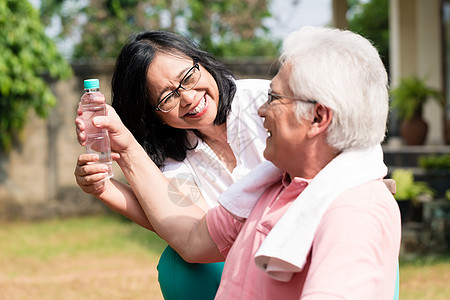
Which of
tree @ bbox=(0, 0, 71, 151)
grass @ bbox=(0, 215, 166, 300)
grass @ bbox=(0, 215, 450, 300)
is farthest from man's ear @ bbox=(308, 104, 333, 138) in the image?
tree @ bbox=(0, 0, 71, 151)

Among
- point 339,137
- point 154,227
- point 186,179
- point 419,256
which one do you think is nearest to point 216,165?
point 186,179

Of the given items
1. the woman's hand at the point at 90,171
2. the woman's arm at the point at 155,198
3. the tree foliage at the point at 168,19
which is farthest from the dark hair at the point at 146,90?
the tree foliage at the point at 168,19

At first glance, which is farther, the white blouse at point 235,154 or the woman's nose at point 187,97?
the white blouse at point 235,154

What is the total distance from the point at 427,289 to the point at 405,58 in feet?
17.1

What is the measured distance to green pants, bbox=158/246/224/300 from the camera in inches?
97.1

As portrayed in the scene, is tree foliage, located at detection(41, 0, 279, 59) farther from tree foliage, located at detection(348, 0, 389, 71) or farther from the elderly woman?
tree foliage, located at detection(348, 0, 389, 71)

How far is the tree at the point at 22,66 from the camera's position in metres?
7.44

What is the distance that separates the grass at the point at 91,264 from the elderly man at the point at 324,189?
10.6 ft

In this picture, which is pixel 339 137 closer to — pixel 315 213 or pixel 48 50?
pixel 315 213

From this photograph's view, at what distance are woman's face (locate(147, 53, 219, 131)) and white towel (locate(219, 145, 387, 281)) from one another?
1.01 metres

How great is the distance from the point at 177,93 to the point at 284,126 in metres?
0.93

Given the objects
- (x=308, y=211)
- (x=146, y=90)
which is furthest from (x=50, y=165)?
(x=308, y=211)

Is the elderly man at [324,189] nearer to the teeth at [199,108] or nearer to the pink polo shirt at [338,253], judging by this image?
the pink polo shirt at [338,253]

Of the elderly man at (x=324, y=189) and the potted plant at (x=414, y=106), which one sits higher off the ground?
the elderly man at (x=324, y=189)
